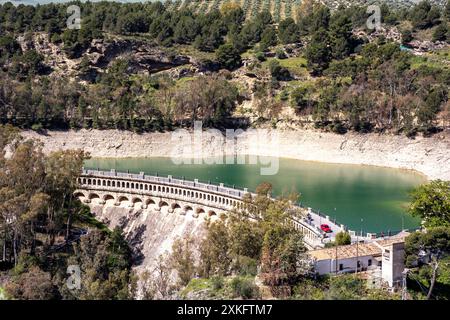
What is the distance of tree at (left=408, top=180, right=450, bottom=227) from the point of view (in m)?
54.0

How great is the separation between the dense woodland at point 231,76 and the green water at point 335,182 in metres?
13.0

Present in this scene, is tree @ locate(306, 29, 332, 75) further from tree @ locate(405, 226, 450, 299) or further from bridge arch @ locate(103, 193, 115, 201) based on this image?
tree @ locate(405, 226, 450, 299)

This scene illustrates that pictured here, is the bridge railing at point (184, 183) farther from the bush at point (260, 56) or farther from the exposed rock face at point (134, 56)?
the bush at point (260, 56)

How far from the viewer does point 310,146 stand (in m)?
121

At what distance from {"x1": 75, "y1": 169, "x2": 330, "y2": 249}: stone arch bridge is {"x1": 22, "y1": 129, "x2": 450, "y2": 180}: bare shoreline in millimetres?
34920

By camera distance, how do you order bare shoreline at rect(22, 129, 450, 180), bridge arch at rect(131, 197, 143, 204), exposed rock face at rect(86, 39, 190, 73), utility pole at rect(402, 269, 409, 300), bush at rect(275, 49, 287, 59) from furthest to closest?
exposed rock face at rect(86, 39, 190, 73), bush at rect(275, 49, 287, 59), bare shoreline at rect(22, 129, 450, 180), bridge arch at rect(131, 197, 143, 204), utility pole at rect(402, 269, 409, 300)

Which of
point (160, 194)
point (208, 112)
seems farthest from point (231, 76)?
point (160, 194)

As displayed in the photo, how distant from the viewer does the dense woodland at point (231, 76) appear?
123m

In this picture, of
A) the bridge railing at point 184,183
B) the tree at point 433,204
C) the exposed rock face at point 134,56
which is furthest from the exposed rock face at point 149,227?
the exposed rock face at point 134,56

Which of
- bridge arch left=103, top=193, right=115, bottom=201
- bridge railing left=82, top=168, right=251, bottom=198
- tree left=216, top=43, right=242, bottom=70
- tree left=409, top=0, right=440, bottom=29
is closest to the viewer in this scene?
bridge railing left=82, top=168, right=251, bottom=198

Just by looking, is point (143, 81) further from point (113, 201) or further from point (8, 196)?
point (8, 196)

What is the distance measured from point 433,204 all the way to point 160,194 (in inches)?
1434

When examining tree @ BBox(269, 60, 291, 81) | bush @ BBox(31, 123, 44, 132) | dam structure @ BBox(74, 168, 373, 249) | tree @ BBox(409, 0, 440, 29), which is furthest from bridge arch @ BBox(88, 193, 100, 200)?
tree @ BBox(409, 0, 440, 29)
